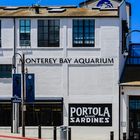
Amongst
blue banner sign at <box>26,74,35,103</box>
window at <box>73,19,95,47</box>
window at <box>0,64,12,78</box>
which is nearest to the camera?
blue banner sign at <box>26,74,35,103</box>

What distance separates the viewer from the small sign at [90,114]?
44312 mm

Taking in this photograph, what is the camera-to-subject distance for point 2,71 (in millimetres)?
45250

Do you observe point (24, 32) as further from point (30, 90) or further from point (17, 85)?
point (30, 90)

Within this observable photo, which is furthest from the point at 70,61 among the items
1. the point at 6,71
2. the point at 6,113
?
the point at 6,113

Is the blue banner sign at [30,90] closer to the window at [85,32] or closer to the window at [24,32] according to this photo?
the window at [24,32]

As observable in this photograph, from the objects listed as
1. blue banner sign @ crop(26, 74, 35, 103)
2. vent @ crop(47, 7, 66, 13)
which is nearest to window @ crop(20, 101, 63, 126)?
blue banner sign @ crop(26, 74, 35, 103)

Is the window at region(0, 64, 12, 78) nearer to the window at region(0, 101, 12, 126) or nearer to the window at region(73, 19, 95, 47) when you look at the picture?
the window at region(0, 101, 12, 126)

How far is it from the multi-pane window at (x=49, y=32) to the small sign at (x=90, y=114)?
4972 mm

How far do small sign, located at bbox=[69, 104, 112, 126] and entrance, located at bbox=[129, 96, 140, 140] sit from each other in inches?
72.9

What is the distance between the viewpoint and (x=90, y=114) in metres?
44.5

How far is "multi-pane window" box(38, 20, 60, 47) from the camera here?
44.8 metres

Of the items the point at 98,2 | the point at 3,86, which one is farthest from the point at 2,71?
the point at 98,2

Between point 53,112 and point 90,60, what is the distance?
15.7ft

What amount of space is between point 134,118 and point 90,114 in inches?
137
